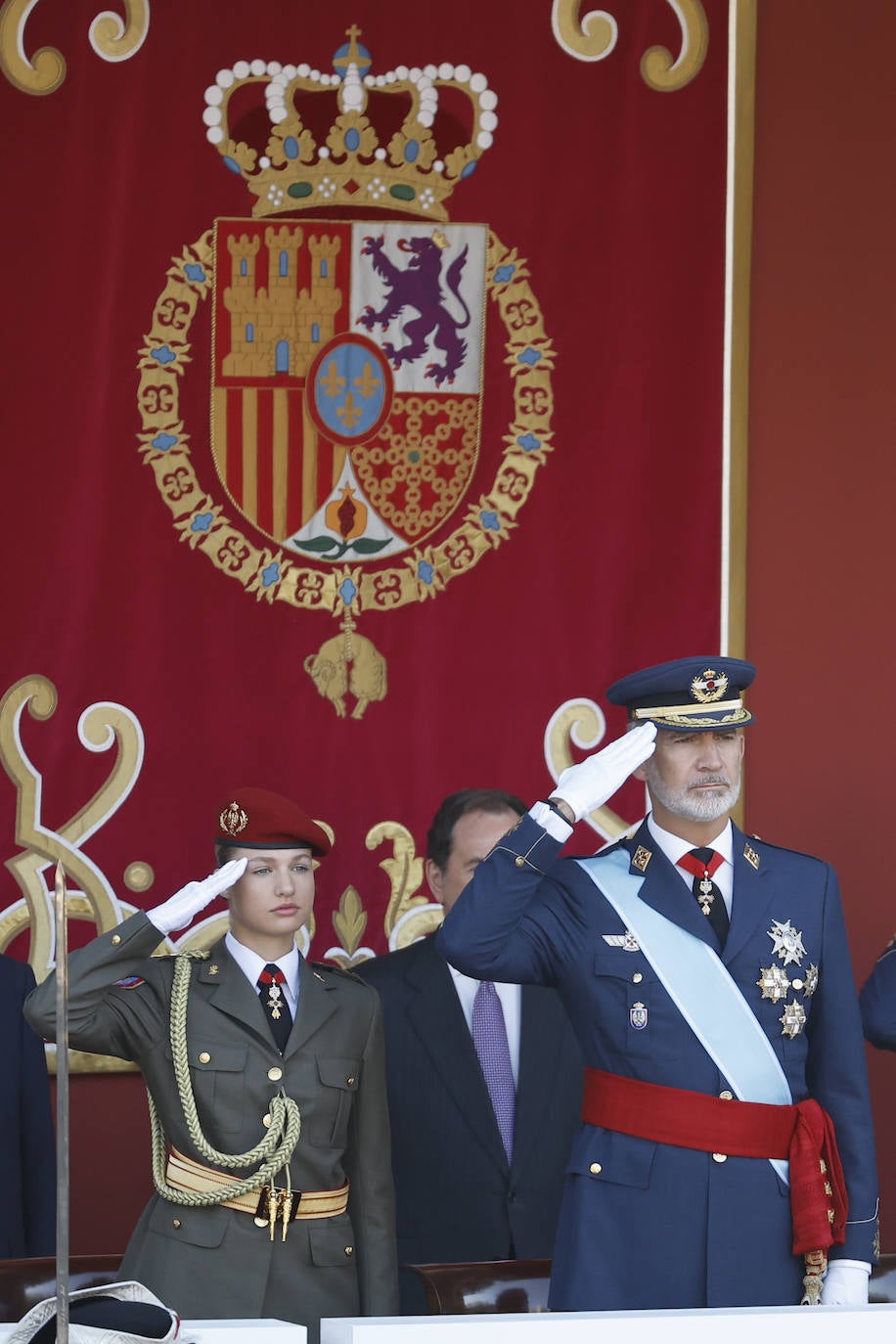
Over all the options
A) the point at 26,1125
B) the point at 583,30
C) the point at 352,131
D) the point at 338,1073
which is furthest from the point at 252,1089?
the point at 583,30

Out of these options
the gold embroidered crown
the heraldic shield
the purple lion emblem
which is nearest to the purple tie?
the heraldic shield

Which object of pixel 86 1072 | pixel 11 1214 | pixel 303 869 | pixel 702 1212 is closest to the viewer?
pixel 702 1212

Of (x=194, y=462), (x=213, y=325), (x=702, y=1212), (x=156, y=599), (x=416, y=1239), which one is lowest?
(x=416, y=1239)

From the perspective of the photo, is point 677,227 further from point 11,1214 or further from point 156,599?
point 11,1214

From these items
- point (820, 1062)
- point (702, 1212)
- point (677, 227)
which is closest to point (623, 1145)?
point (702, 1212)

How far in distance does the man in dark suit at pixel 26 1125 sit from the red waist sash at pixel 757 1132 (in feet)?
4.45

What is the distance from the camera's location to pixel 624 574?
4477 mm

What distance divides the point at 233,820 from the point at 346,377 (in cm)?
138

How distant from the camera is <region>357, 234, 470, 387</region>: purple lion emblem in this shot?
447cm

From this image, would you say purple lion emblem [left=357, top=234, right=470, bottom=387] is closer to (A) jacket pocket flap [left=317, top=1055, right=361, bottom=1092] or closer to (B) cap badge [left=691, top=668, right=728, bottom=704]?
(B) cap badge [left=691, top=668, right=728, bottom=704]


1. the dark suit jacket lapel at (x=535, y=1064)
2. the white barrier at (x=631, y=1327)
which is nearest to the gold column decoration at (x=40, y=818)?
the dark suit jacket lapel at (x=535, y=1064)

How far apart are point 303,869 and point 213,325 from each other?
61.0 inches

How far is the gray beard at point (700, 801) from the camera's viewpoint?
304 centimetres

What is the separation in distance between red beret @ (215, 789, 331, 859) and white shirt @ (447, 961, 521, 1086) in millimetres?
465
